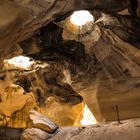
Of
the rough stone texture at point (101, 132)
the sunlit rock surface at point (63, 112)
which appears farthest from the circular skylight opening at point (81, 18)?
the sunlit rock surface at point (63, 112)

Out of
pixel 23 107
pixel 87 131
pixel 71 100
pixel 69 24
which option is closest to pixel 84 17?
pixel 69 24

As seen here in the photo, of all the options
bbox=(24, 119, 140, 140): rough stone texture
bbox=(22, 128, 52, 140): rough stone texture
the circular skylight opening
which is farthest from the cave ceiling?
bbox=(24, 119, 140, 140): rough stone texture

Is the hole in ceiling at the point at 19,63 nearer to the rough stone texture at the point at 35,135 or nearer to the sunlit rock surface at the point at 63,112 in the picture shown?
the sunlit rock surface at the point at 63,112

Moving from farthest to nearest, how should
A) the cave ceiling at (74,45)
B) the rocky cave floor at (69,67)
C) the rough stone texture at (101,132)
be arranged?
the cave ceiling at (74,45) < the rocky cave floor at (69,67) < the rough stone texture at (101,132)

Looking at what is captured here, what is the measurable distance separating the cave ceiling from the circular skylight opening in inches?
4.6

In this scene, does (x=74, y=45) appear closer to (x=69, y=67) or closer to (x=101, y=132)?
(x=69, y=67)

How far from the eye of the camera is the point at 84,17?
723 centimetres

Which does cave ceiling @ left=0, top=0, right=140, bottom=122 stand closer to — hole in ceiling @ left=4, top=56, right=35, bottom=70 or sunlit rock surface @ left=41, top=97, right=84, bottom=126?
hole in ceiling @ left=4, top=56, right=35, bottom=70

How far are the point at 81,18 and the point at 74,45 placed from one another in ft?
2.95

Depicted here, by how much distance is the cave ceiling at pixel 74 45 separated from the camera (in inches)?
226

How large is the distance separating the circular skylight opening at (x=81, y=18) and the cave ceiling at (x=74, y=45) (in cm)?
12

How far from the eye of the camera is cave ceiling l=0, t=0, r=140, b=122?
18.9ft

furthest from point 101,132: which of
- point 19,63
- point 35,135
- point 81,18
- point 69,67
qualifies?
point 19,63

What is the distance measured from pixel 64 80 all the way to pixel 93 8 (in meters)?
2.99
